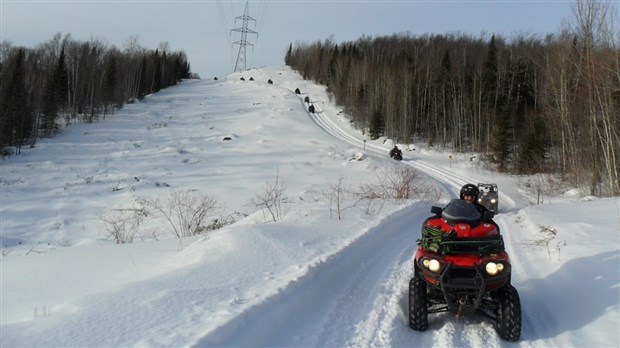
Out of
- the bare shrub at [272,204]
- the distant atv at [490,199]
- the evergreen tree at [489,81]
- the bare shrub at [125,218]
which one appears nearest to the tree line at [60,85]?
the bare shrub at [125,218]

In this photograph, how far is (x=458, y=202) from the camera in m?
5.61

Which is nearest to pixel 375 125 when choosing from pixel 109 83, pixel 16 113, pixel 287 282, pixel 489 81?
pixel 489 81

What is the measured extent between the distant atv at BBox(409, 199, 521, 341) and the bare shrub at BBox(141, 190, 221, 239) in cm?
699

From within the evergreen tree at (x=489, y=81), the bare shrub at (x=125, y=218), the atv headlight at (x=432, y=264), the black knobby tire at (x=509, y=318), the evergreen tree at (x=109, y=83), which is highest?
the evergreen tree at (x=489, y=81)

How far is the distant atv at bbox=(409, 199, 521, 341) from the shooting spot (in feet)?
15.4

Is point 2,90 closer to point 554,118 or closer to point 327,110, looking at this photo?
point 327,110

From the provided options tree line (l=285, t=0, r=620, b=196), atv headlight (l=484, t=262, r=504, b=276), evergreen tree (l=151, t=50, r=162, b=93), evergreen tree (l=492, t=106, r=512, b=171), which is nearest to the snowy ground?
atv headlight (l=484, t=262, r=504, b=276)

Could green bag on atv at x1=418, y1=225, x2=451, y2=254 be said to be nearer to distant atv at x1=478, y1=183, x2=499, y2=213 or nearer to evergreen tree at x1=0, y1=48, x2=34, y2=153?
distant atv at x1=478, y1=183, x2=499, y2=213

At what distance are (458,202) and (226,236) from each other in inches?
153

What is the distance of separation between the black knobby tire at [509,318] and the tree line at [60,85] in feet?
126

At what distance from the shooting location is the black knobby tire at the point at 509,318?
459 centimetres

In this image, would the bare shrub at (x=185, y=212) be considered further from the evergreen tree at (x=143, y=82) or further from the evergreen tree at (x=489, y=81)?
the evergreen tree at (x=143, y=82)

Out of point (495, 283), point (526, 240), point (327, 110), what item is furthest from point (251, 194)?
point (327, 110)

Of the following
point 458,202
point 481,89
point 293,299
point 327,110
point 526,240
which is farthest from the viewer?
point 327,110
